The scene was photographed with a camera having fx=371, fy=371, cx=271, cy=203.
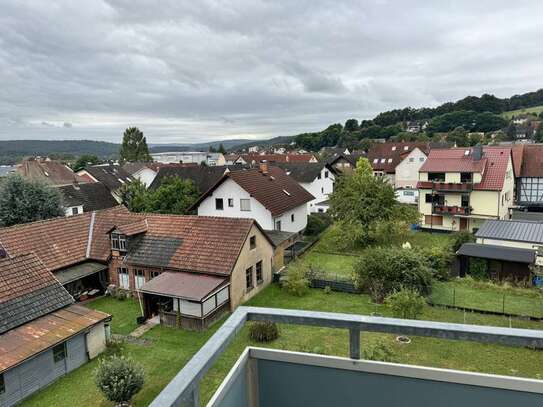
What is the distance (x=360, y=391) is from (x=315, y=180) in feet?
134

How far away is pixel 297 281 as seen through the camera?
21.0 metres

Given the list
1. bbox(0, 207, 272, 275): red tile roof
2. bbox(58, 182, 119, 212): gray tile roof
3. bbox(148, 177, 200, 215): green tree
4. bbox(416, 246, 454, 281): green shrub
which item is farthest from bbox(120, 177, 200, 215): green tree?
bbox(416, 246, 454, 281): green shrub

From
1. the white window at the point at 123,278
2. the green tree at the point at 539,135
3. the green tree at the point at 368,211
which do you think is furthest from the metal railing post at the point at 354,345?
the green tree at the point at 539,135

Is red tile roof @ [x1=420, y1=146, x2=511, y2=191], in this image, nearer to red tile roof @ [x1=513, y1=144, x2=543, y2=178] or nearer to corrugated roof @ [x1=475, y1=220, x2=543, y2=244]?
red tile roof @ [x1=513, y1=144, x2=543, y2=178]

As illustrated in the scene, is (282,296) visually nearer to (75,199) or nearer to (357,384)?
(357,384)

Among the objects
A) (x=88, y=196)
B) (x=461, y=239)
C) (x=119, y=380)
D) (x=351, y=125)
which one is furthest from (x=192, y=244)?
(x=351, y=125)

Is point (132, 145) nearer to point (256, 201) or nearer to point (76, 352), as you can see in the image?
point (256, 201)

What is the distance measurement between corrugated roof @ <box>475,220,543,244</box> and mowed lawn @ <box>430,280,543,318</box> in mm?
3925

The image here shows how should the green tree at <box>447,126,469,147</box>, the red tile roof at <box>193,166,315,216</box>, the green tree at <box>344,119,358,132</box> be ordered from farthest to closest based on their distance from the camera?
1. the green tree at <box>344,119,358,132</box>
2. the green tree at <box>447,126,469,147</box>
3. the red tile roof at <box>193,166,315,216</box>

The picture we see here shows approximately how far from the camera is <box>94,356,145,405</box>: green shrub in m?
11.3

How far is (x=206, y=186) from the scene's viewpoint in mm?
42438

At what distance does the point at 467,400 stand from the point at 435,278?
21545mm

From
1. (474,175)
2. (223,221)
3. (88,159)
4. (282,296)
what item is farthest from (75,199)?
(88,159)

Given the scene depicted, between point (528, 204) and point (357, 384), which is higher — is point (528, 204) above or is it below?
below
